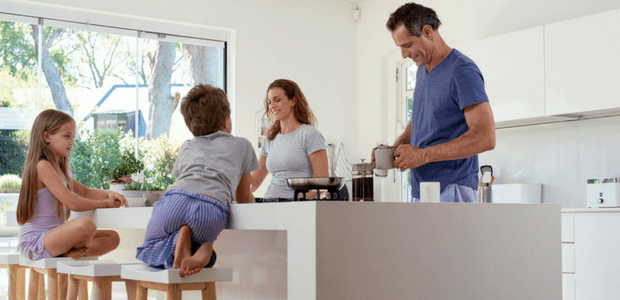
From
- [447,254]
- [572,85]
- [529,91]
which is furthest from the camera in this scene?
[529,91]

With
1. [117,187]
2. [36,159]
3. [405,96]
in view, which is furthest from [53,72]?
[405,96]

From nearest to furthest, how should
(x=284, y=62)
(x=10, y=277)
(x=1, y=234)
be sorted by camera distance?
(x=10, y=277) < (x=1, y=234) < (x=284, y=62)

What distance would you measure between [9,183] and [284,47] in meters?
2.73

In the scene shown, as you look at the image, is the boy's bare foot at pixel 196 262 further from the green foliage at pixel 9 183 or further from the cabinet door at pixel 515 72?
the green foliage at pixel 9 183

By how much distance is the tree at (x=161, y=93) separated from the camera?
593 cm

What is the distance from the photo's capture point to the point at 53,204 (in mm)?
2965

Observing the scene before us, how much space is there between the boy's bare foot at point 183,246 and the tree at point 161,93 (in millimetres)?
3978

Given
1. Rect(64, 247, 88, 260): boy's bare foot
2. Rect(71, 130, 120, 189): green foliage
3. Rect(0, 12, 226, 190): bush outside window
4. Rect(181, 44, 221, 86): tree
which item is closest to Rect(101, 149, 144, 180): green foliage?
Rect(64, 247, 88, 260): boy's bare foot

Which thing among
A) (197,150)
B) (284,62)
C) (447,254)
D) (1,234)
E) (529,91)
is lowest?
(1,234)

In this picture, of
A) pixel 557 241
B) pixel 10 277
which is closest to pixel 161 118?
pixel 10 277

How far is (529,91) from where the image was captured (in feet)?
15.3

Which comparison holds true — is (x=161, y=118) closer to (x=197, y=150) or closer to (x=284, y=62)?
(x=284, y=62)

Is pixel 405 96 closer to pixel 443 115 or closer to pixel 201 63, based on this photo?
pixel 201 63

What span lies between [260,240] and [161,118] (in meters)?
4.11
